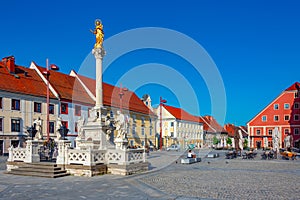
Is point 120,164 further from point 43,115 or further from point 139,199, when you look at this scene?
point 43,115

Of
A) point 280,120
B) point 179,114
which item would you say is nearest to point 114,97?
point 179,114

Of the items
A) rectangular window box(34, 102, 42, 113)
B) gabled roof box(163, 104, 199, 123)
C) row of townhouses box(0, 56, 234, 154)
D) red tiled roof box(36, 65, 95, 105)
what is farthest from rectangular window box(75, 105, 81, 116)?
gabled roof box(163, 104, 199, 123)

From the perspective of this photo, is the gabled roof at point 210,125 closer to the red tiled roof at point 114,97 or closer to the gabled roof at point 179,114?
the gabled roof at point 179,114

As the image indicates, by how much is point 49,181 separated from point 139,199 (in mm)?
5381

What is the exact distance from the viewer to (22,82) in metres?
38.4

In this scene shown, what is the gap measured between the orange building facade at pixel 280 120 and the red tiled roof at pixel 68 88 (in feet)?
110

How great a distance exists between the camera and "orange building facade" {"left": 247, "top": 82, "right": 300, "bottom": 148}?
189 feet

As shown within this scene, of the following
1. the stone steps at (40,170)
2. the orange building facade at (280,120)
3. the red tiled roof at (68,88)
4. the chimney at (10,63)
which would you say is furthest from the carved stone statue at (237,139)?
the chimney at (10,63)

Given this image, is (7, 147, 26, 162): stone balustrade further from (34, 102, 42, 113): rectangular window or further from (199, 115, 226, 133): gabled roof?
(199, 115, 226, 133): gabled roof

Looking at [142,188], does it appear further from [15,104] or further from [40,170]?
[15,104]

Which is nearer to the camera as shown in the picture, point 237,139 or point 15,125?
point 237,139

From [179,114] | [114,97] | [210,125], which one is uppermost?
[114,97]

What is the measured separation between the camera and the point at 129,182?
42.3ft

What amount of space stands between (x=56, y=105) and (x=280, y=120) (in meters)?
41.8
